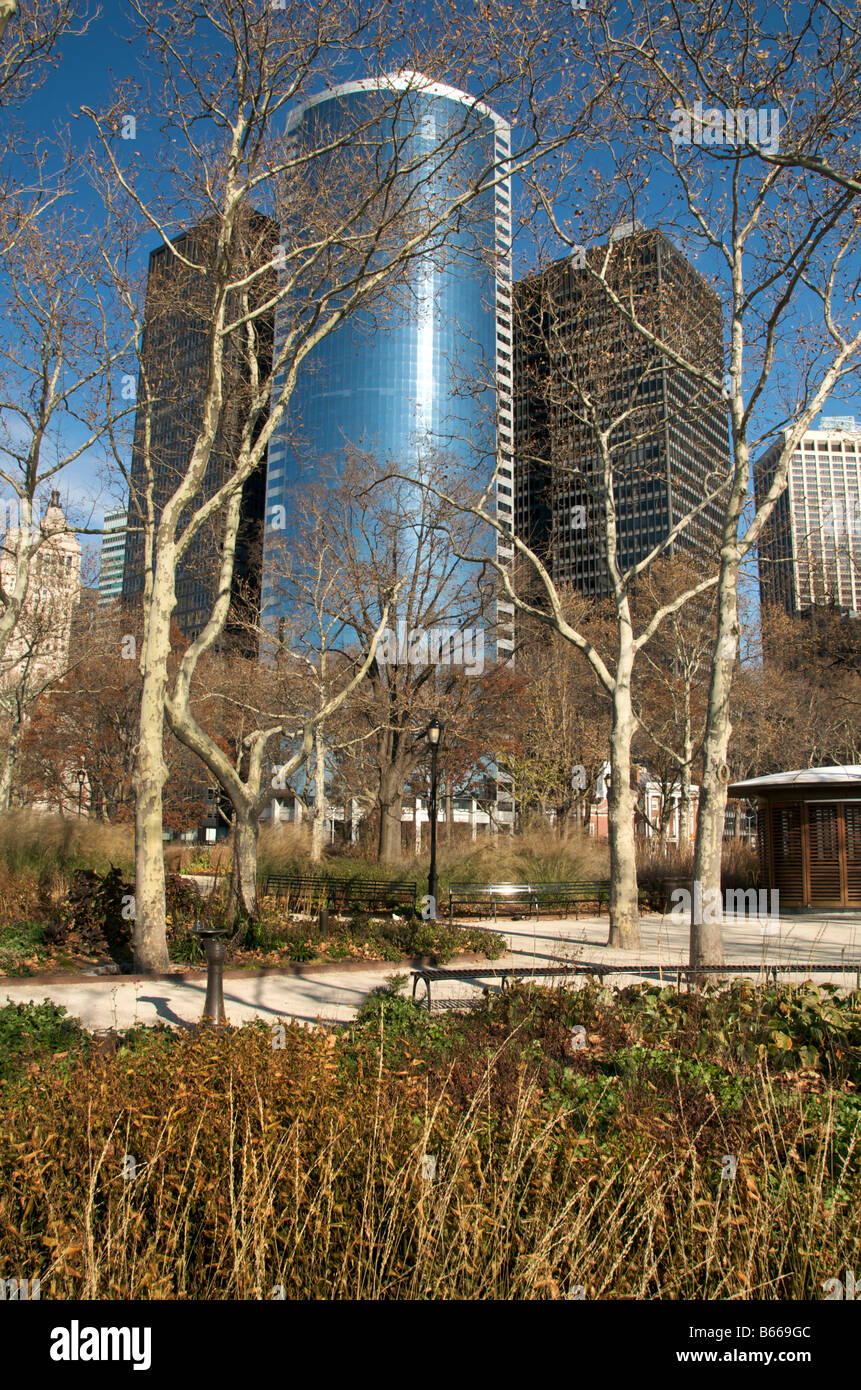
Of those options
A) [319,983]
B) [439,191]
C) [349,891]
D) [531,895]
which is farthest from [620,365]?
[349,891]

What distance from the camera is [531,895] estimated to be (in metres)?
19.3

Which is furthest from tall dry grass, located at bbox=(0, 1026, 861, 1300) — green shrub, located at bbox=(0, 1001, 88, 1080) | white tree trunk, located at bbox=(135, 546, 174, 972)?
white tree trunk, located at bbox=(135, 546, 174, 972)

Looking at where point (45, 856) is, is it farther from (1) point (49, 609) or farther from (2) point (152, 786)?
(1) point (49, 609)

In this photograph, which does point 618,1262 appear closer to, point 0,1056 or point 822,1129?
point 822,1129

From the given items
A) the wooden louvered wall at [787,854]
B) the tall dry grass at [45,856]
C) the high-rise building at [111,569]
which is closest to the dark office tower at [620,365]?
the wooden louvered wall at [787,854]

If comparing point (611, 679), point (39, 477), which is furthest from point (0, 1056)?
point (39, 477)

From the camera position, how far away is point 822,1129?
13.0 ft

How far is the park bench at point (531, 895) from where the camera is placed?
1864 centimetres

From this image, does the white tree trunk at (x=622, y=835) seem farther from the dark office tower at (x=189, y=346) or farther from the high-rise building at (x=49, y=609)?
the high-rise building at (x=49, y=609)

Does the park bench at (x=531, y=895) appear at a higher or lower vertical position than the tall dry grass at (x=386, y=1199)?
lower

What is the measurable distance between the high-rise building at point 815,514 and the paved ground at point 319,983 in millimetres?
5757

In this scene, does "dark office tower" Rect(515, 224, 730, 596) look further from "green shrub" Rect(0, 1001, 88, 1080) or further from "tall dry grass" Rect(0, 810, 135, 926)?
"green shrub" Rect(0, 1001, 88, 1080)

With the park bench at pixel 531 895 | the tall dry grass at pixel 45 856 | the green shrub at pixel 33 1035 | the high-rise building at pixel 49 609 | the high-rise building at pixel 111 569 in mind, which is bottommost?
the park bench at pixel 531 895

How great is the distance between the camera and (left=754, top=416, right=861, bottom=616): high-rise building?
48.5 feet
